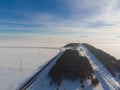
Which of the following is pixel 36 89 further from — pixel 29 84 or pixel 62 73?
pixel 62 73

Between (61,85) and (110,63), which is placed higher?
(110,63)

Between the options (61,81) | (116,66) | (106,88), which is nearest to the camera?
(106,88)

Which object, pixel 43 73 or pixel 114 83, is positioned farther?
pixel 43 73

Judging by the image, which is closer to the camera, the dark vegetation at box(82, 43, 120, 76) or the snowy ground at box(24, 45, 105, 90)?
the snowy ground at box(24, 45, 105, 90)

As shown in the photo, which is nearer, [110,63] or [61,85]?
[61,85]

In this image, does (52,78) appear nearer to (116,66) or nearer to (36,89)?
(36,89)

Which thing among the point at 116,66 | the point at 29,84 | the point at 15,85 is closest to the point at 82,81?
the point at 29,84

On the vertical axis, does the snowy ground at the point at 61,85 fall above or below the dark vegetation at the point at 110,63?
below

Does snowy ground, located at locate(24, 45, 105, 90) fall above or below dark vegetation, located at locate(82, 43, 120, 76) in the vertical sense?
below

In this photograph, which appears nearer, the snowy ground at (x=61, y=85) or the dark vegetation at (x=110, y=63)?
the snowy ground at (x=61, y=85)

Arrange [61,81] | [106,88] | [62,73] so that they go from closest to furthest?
[106,88]
[61,81]
[62,73]
